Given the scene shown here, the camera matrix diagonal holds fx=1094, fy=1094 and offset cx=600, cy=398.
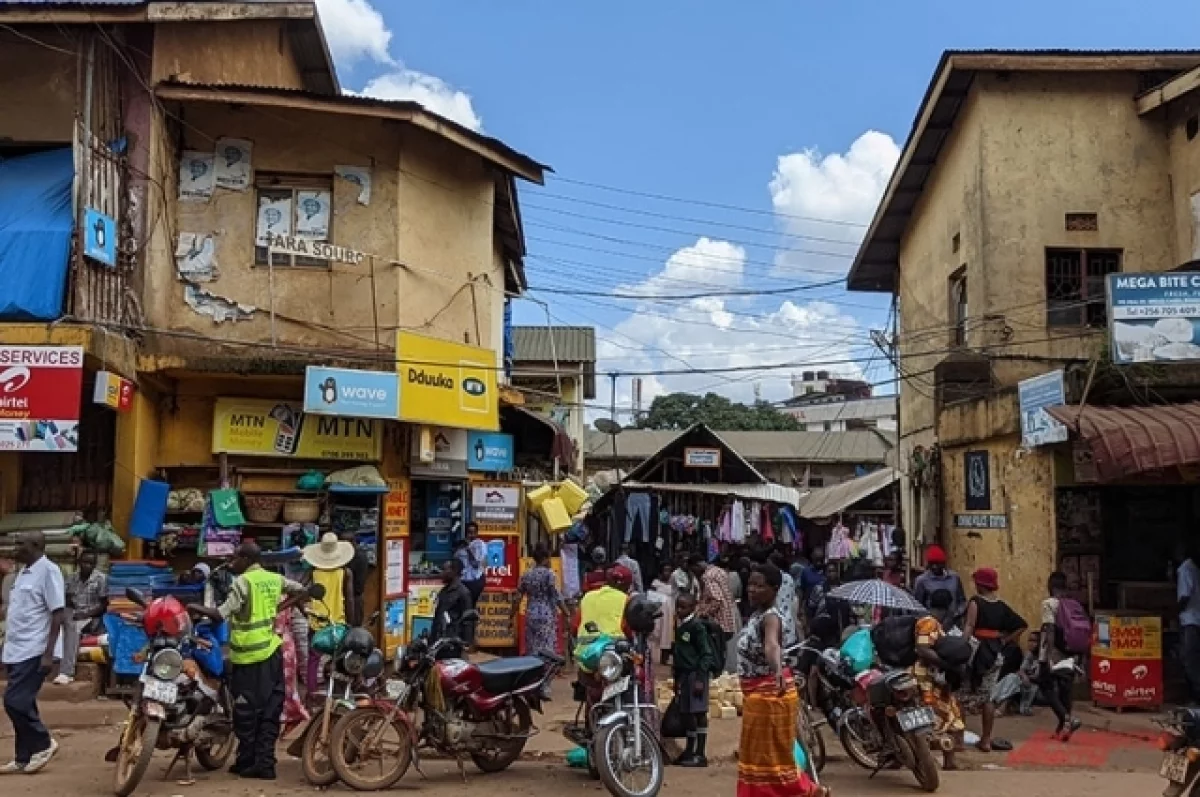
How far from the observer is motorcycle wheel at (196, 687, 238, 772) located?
320 inches

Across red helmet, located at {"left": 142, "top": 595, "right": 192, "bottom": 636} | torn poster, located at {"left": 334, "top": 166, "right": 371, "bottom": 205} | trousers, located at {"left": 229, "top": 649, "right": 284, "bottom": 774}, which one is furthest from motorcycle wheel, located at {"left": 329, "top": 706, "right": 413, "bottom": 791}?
torn poster, located at {"left": 334, "top": 166, "right": 371, "bottom": 205}

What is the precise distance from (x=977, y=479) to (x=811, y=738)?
737 cm

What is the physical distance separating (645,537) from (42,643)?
12.4 m

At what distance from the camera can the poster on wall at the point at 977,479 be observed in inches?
556

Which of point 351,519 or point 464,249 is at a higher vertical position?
point 464,249

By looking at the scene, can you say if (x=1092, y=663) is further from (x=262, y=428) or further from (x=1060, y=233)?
(x=262, y=428)

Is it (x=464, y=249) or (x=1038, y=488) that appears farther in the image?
(x=464, y=249)

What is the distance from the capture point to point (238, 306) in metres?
13.8

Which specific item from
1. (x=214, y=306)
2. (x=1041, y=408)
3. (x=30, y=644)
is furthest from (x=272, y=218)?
(x=1041, y=408)

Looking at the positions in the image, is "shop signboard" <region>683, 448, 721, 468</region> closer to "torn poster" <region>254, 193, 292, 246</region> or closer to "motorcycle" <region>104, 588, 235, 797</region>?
"torn poster" <region>254, 193, 292, 246</region>

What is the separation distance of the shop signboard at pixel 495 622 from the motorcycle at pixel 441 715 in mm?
6688

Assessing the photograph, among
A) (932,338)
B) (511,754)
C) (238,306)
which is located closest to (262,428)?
(238,306)

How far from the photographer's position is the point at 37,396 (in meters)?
11.5

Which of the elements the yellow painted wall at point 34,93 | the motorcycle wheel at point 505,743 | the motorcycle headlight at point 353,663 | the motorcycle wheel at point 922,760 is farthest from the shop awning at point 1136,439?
the yellow painted wall at point 34,93
